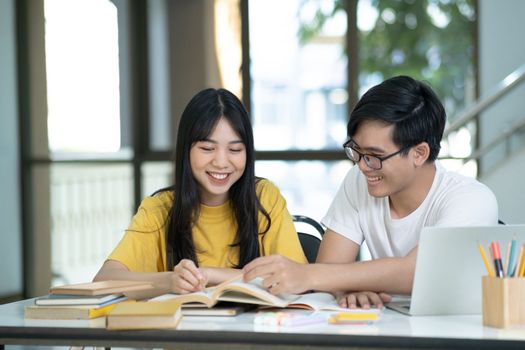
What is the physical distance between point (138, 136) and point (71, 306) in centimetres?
383

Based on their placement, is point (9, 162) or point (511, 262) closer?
point (511, 262)

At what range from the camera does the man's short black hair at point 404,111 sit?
208 cm

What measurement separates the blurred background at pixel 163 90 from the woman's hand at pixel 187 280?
11.3ft

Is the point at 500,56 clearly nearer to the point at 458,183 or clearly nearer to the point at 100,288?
the point at 458,183

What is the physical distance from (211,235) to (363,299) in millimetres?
622

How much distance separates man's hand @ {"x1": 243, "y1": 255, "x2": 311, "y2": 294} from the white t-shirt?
39 cm

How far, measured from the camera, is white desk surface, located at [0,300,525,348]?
5.14ft

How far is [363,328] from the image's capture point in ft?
5.38

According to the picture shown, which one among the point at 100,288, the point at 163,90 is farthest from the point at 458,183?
the point at 163,90

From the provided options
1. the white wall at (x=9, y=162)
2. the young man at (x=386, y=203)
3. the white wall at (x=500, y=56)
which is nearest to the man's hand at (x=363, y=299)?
the young man at (x=386, y=203)

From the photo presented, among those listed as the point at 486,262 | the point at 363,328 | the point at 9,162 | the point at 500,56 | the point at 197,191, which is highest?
the point at 500,56

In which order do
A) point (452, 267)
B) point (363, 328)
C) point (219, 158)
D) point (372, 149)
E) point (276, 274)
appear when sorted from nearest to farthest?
point (363, 328), point (452, 267), point (276, 274), point (372, 149), point (219, 158)

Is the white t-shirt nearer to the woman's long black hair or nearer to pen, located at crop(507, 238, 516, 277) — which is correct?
the woman's long black hair

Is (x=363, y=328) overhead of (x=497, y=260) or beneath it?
beneath
